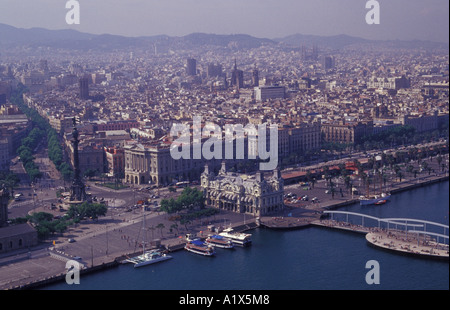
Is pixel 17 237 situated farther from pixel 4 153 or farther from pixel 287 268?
pixel 4 153

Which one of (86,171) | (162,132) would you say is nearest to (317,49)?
(162,132)

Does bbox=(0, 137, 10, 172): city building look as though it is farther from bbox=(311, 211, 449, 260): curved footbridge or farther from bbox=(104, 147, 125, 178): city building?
bbox=(311, 211, 449, 260): curved footbridge

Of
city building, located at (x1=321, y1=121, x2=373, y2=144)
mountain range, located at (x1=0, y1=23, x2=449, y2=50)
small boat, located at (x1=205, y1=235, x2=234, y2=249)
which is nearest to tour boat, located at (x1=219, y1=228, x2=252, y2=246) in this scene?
small boat, located at (x1=205, y1=235, x2=234, y2=249)

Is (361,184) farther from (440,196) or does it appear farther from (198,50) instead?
(198,50)

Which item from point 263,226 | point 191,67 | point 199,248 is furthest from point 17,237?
point 191,67

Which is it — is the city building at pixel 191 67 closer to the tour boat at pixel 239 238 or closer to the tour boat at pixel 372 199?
the tour boat at pixel 372 199
